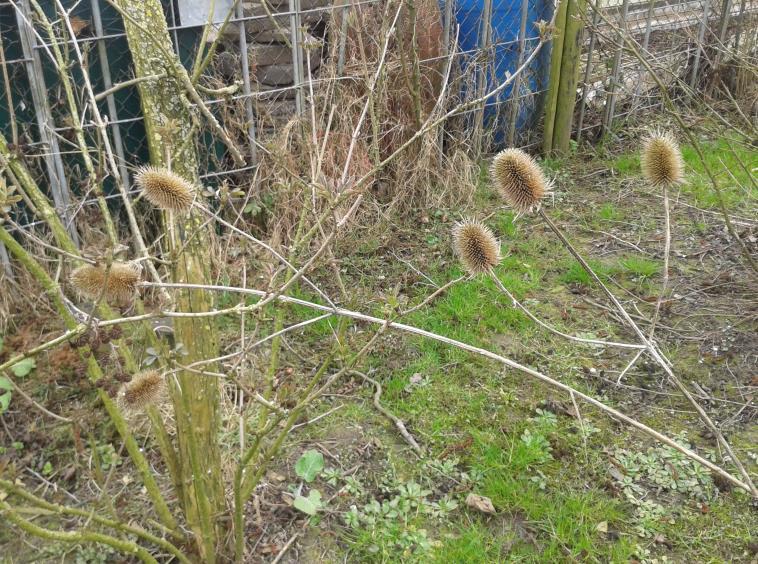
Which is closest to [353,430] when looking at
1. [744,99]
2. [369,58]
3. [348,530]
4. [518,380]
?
[348,530]

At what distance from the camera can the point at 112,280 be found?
6.47ft

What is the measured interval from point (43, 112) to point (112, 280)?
9.49 feet

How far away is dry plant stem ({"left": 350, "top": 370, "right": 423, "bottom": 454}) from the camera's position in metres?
3.49

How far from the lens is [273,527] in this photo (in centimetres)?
304

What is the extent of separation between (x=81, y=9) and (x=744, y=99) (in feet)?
21.3

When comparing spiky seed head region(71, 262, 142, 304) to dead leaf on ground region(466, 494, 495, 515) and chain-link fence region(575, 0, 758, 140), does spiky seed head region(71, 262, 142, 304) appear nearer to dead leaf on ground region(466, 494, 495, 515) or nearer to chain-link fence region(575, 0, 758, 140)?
dead leaf on ground region(466, 494, 495, 515)

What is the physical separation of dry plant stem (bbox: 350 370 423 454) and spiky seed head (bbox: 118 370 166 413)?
1.67 m

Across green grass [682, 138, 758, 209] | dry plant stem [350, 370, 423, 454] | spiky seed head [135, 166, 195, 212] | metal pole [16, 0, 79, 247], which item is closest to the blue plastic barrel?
green grass [682, 138, 758, 209]

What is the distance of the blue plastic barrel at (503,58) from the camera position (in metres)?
6.19

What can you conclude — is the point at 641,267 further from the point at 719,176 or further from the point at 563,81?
the point at 563,81

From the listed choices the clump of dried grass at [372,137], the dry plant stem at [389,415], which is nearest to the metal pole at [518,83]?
the clump of dried grass at [372,137]

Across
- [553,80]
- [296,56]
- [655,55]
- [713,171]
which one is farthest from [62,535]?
[655,55]

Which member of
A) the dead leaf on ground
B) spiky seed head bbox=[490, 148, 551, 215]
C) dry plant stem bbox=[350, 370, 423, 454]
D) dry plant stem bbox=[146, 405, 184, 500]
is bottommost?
dry plant stem bbox=[350, 370, 423, 454]

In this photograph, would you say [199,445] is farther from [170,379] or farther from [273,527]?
[273,527]
